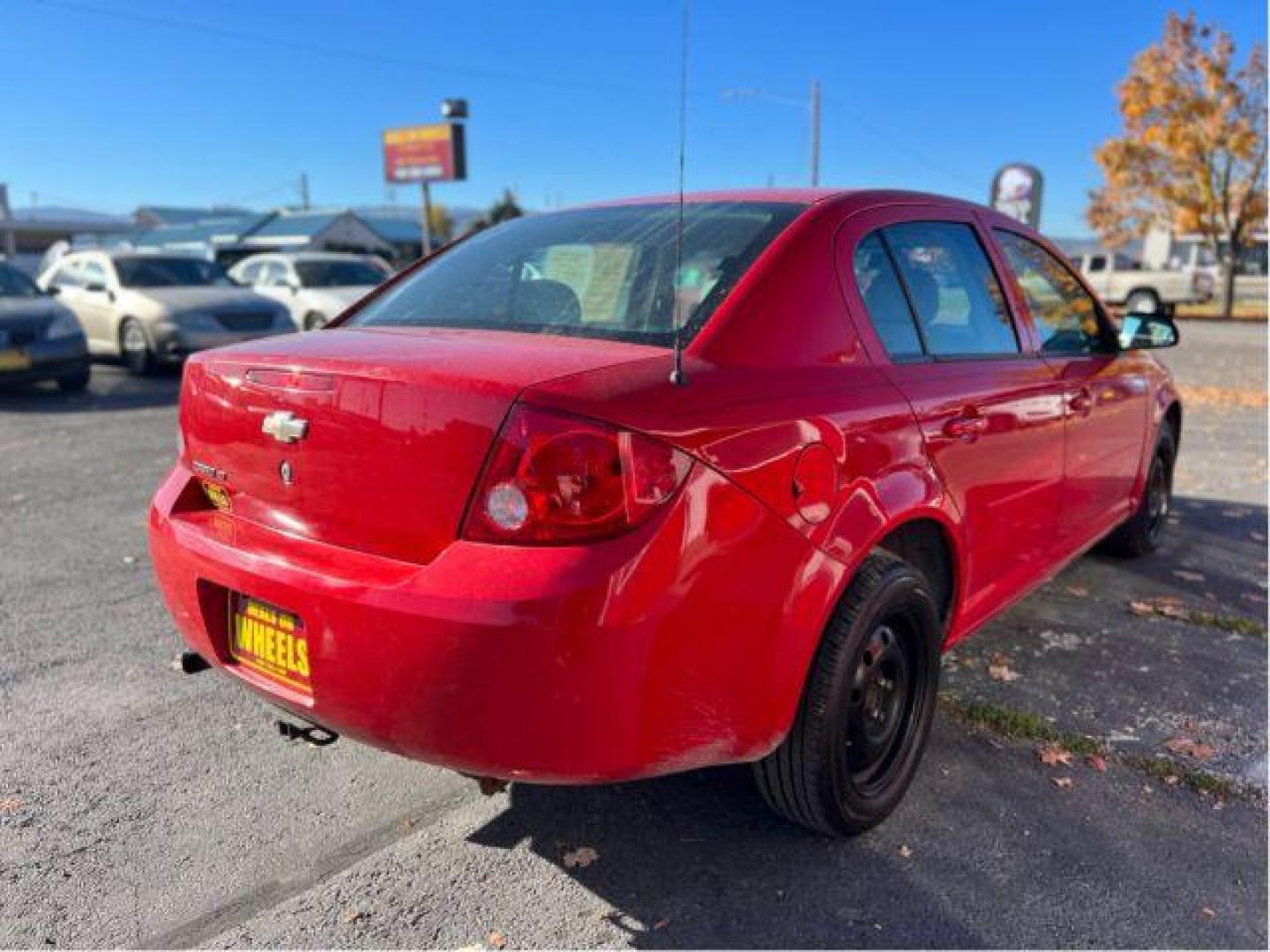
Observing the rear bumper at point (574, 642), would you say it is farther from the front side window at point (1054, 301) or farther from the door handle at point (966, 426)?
the front side window at point (1054, 301)

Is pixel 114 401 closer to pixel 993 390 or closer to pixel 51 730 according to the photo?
pixel 51 730

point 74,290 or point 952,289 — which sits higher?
point 952,289

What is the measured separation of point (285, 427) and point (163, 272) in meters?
11.3

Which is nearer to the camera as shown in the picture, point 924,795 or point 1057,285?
point 924,795

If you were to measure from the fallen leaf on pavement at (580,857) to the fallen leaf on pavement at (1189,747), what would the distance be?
1862mm

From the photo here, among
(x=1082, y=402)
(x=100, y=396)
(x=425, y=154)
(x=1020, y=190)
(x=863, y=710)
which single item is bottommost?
(x=100, y=396)

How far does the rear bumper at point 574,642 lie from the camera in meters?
1.76

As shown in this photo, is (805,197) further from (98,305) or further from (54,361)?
(98,305)

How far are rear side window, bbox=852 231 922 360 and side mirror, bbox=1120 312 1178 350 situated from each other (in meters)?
1.86

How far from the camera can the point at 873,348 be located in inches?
96.2

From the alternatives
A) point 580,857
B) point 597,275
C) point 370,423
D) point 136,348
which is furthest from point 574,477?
Answer: point 136,348

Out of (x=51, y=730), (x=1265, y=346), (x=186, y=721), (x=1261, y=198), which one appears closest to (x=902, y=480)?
(x=186, y=721)

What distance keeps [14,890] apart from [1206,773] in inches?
127

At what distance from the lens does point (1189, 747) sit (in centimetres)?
296
